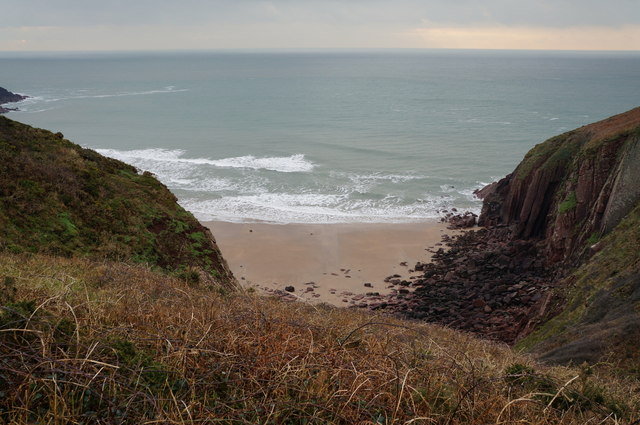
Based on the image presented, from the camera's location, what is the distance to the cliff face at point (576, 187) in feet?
70.3

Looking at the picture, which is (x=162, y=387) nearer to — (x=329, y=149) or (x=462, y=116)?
(x=329, y=149)

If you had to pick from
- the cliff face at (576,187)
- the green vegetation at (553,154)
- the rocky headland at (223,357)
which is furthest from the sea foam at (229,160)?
the rocky headland at (223,357)

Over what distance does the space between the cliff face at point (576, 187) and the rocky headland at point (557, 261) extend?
54 millimetres

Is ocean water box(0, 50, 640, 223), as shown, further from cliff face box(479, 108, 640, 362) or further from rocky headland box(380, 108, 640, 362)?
cliff face box(479, 108, 640, 362)

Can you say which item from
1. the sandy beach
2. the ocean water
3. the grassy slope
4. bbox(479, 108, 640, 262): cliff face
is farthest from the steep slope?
the ocean water

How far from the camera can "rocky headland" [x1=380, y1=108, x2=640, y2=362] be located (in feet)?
47.5

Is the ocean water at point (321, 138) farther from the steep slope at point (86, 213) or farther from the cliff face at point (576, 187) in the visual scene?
the steep slope at point (86, 213)

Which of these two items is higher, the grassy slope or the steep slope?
the steep slope

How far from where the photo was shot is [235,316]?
6.06m

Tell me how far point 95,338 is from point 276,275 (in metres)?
24.4

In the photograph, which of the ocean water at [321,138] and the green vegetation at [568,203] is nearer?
the green vegetation at [568,203]

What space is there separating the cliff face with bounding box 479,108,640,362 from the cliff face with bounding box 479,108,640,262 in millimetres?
39

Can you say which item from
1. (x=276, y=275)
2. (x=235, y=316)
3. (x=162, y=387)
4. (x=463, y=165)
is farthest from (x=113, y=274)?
(x=463, y=165)

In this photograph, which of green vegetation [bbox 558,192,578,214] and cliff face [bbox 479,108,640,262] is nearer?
cliff face [bbox 479,108,640,262]
